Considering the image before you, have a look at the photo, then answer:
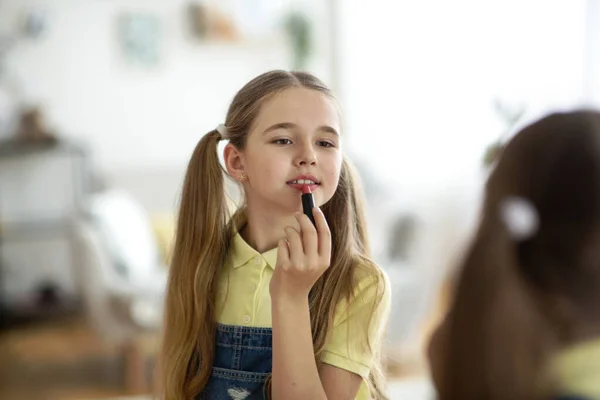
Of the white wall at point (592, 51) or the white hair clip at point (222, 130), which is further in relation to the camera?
the white wall at point (592, 51)

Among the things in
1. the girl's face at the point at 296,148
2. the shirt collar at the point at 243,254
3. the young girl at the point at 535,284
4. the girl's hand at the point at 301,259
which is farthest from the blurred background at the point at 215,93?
the young girl at the point at 535,284

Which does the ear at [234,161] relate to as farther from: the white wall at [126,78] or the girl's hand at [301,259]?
the white wall at [126,78]

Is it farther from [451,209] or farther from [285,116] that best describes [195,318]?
[451,209]

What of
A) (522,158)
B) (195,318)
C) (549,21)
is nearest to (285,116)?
(195,318)

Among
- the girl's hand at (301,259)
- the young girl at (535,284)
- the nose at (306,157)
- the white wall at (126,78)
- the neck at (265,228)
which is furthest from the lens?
the white wall at (126,78)

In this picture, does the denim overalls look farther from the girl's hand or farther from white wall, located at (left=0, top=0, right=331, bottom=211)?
white wall, located at (left=0, top=0, right=331, bottom=211)

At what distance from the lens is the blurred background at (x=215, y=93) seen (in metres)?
4.64

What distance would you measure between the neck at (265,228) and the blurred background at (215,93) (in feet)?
10.1

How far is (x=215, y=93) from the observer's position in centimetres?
516

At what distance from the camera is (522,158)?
67cm

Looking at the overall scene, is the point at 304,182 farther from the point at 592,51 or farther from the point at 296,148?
the point at 592,51

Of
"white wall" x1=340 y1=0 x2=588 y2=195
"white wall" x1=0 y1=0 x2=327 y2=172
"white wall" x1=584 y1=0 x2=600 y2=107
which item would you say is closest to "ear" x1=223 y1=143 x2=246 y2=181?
"white wall" x1=340 y1=0 x2=588 y2=195

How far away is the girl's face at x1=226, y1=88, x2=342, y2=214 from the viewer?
1092 millimetres

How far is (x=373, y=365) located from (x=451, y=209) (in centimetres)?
392
